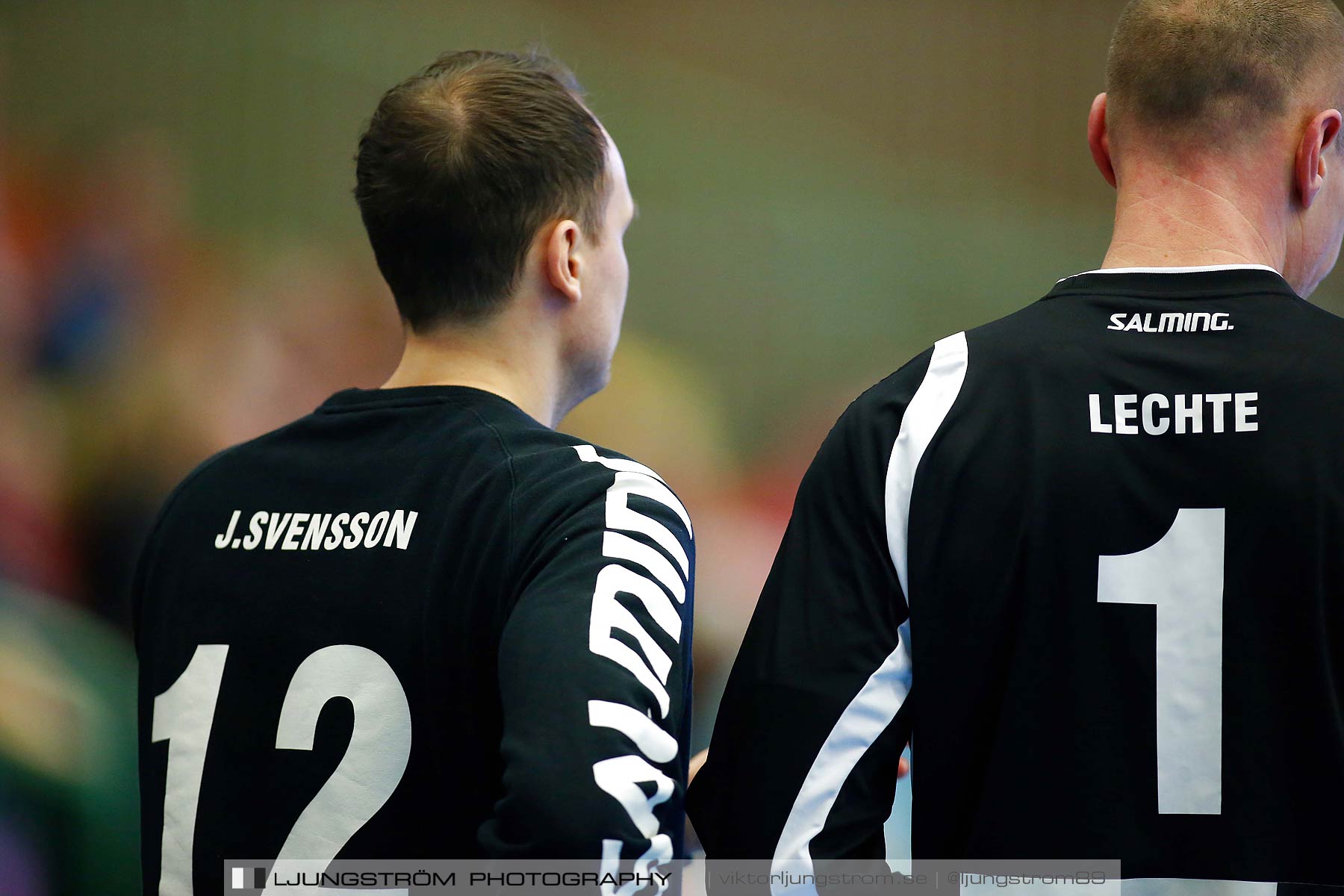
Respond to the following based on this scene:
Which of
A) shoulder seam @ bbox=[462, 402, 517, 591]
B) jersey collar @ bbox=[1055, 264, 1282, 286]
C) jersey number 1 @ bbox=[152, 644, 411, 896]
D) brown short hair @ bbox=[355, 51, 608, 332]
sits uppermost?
brown short hair @ bbox=[355, 51, 608, 332]

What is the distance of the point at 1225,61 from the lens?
95cm

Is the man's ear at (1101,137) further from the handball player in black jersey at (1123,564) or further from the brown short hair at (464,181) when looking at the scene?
the brown short hair at (464,181)

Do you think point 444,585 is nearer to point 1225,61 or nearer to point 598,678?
point 598,678

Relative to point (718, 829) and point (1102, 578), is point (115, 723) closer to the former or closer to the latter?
point (718, 829)

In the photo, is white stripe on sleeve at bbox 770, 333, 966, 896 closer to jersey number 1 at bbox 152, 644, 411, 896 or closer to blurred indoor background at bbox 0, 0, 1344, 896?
jersey number 1 at bbox 152, 644, 411, 896

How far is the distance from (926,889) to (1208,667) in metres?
0.28

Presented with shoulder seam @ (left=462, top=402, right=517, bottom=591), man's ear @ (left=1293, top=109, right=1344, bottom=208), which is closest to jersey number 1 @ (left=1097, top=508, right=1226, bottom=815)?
man's ear @ (left=1293, top=109, right=1344, bottom=208)

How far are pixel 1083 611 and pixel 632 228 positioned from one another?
2.14 meters

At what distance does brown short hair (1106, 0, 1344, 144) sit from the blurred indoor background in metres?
1.82

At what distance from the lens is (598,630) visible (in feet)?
2.79

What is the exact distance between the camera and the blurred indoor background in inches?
109

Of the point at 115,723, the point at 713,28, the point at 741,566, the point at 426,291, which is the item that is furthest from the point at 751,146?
the point at 115,723

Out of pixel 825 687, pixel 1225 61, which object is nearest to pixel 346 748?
pixel 825 687

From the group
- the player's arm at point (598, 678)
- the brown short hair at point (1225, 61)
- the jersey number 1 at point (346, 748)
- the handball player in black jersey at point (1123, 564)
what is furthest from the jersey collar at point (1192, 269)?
the jersey number 1 at point (346, 748)
